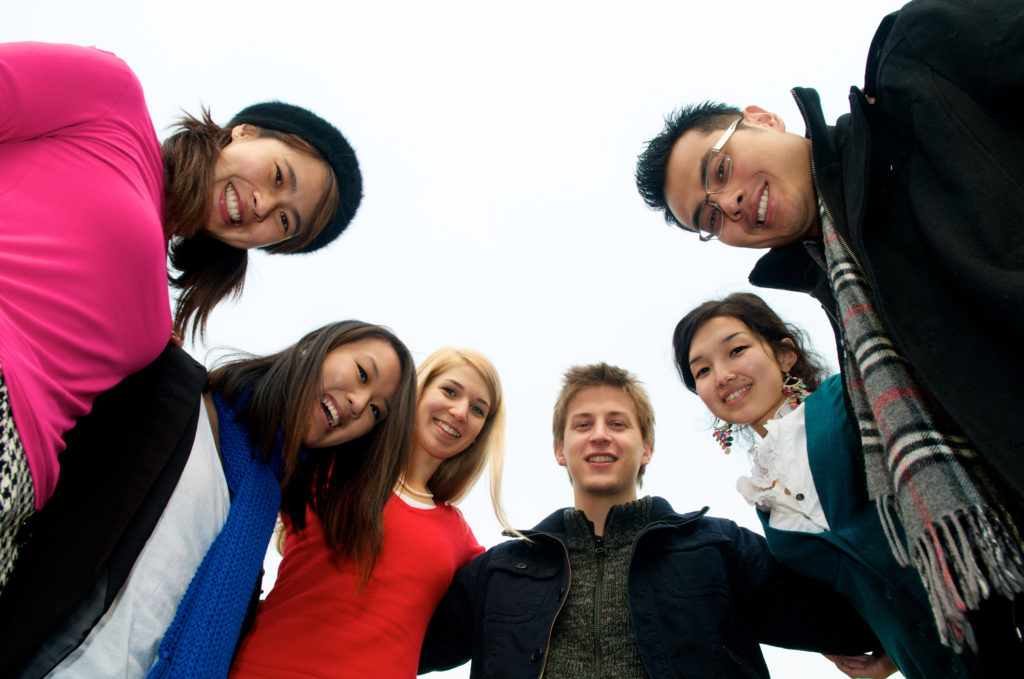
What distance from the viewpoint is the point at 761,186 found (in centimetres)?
200

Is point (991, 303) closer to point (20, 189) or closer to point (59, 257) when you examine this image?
point (59, 257)

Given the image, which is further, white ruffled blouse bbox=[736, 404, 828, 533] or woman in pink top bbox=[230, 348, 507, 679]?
woman in pink top bbox=[230, 348, 507, 679]

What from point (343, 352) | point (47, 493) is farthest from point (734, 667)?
point (47, 493)

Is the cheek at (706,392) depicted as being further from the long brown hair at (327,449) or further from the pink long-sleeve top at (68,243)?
the pink long-sleeve top at (68,243)

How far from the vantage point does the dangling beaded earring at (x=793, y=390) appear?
249 cm

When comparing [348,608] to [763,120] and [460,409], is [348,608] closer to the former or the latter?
[460,409]

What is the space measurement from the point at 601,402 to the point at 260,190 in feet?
6.52

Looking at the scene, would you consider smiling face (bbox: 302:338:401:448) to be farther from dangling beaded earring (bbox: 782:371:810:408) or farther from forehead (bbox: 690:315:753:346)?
dangling beaded earring (bbox: 782:371:810:408)

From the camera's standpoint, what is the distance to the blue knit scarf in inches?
65.6

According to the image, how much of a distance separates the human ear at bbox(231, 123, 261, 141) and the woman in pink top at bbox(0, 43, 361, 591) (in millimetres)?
305

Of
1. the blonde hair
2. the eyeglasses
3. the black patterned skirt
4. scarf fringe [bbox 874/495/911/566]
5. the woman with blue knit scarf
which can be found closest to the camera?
the black patterned skirt

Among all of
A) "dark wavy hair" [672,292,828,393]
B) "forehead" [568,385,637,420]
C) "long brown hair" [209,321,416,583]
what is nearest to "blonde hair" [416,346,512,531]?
"forehead" [568,385,637,420]

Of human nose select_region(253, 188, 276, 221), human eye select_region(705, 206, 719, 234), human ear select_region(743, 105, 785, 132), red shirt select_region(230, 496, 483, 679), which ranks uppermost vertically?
human ear select_region(743, 105, 785, 132)

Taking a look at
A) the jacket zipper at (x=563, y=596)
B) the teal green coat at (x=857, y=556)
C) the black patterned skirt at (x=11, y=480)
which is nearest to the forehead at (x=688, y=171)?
the teal green coat at (x=857, y=556)
